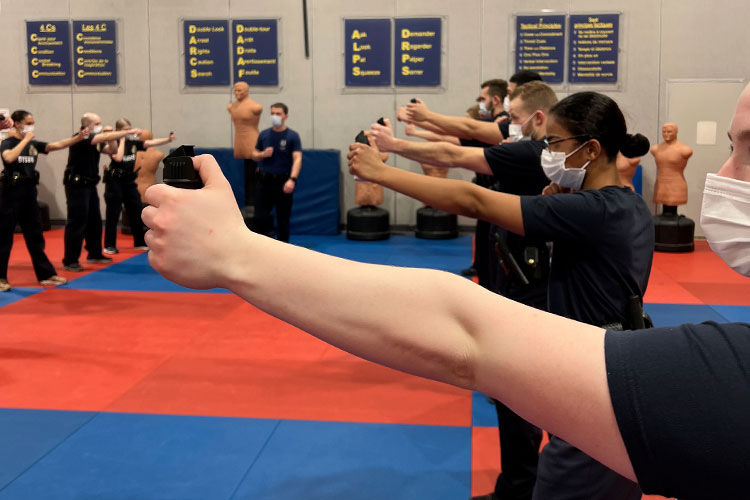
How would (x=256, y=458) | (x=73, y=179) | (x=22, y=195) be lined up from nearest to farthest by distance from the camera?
(x=256, y=458) < (x=22, y=195) < (x=73, y=179)

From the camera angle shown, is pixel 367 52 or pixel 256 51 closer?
pixel 367 52

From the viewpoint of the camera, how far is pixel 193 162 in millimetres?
1456

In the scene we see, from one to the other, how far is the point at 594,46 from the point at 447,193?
10.7 metres

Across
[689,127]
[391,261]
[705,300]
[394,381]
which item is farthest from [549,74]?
[394,381]

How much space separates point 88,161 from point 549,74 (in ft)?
25.5

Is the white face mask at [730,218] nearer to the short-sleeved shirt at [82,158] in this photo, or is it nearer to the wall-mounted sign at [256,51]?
the short-sleeved shirt at [82,158]

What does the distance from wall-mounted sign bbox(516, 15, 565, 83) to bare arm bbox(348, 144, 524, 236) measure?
1023 centimetres

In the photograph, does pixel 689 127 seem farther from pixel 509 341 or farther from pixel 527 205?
pixel 509 341

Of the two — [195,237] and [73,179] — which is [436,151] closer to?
[195,237]

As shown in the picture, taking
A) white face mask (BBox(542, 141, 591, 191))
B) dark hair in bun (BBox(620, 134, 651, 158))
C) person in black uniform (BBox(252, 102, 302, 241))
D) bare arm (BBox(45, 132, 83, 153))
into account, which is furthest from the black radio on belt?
person in black uniform (BBox(252, 102, 302, 241))

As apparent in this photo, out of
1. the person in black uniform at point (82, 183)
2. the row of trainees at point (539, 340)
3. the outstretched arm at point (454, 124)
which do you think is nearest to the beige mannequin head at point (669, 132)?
the outstretched arm at point (454, 124)

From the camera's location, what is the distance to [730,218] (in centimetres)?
157

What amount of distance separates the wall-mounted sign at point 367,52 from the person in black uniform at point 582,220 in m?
10.5

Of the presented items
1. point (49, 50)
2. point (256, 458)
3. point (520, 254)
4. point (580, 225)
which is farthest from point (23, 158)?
point (580, 225)
